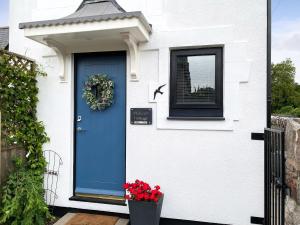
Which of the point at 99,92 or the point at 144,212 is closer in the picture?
the point at 144,212

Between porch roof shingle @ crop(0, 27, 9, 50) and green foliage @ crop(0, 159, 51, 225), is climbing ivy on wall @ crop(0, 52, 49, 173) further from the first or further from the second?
porch roof shingle @ crop(0, 27, 9, 50)

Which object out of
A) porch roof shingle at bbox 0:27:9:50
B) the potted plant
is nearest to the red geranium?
the potted plant

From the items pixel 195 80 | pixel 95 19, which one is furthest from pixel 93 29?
pixel 195 80

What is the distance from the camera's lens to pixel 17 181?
350 cm

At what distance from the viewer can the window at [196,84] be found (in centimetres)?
342

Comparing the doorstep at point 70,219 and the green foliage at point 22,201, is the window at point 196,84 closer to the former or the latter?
the doorstep at point 70,219

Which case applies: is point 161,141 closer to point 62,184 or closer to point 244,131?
point 244,131

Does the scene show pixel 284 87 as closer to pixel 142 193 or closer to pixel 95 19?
pixel 142 193

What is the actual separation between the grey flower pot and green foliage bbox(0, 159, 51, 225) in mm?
1346

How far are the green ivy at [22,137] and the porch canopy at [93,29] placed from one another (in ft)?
1.91

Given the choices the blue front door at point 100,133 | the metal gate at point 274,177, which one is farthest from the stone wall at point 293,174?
the blue front door at point 100,133

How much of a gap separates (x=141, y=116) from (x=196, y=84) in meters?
0.96

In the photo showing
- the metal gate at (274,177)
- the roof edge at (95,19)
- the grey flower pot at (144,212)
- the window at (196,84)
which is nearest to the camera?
the metal gate at (274,177)

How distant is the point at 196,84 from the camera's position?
11.6ft
